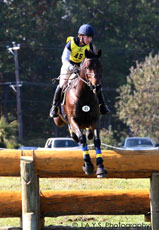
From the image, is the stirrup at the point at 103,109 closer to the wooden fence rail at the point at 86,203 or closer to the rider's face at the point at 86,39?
the rider's face at the point at 86,39

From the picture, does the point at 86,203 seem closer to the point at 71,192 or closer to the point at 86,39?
the point at 71,192

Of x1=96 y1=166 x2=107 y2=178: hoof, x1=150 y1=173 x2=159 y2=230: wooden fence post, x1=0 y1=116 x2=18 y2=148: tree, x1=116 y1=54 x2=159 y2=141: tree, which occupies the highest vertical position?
x1=116 y1=54 x2=159 y2=141: tree

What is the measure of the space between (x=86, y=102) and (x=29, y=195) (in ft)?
5.81

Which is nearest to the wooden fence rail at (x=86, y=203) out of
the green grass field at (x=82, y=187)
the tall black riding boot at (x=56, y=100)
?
the green grass field at (x=82, y=187)

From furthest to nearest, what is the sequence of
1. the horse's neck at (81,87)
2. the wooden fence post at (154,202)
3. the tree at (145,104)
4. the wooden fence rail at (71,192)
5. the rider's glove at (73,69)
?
the tree at (145,104), the rider's glove at (73,69), the horse's neck at (81,87), the wooden fence post at (154,202), the wooden fence rail at (71,192)

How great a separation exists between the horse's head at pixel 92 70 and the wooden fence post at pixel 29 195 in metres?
1.41

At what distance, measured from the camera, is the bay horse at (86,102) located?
25.8ft

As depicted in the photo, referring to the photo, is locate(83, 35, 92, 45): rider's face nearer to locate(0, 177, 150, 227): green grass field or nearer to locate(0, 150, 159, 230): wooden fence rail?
locate(0, 150, 159, 230): wooden fence rail

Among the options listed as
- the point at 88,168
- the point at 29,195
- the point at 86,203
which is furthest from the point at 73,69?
the point at 29,195

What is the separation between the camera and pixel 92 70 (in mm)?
7902

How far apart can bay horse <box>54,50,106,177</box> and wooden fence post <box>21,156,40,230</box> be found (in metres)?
0.79

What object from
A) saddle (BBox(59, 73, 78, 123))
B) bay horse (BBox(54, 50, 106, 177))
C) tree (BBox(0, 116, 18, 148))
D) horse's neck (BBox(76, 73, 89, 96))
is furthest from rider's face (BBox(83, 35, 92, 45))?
tree (BBox(0, 116, 18, 148))

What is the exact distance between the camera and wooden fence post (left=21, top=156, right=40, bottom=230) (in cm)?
744

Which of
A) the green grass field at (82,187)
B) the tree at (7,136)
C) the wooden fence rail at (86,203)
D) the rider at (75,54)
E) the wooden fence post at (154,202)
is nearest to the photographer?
the wooden fence post at (154,202)
